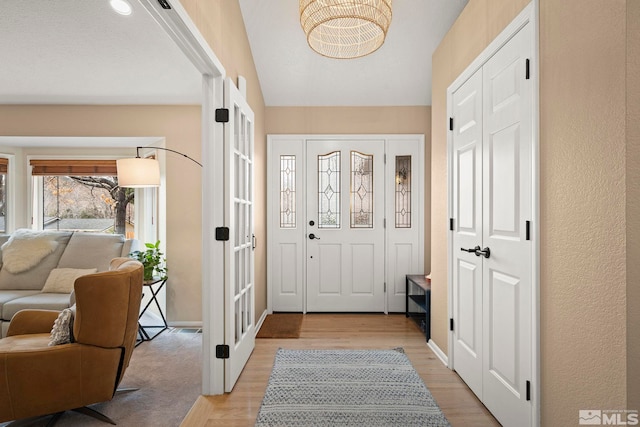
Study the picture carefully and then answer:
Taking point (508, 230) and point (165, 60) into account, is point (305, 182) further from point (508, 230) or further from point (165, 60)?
point (508, 230)

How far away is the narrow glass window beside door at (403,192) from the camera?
4.45 meters

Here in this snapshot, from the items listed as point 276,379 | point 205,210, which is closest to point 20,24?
point 205,210

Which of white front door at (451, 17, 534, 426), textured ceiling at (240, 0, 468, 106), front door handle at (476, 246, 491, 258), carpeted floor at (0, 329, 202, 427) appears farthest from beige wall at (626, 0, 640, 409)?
textured ceiling at (240, 0, 468, 106)

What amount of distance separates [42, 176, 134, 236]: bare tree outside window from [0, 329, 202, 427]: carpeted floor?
1.98 meters

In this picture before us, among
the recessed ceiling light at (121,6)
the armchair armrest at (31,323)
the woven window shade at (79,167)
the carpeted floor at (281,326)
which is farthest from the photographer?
the woven window shade at (79,167)

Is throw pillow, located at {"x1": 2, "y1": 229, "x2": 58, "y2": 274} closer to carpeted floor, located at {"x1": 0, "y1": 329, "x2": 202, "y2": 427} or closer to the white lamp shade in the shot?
the white lamp shade

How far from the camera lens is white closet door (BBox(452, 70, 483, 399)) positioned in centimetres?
238

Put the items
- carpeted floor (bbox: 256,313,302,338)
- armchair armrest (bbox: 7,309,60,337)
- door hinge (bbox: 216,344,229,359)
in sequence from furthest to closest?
carpeted floor (bbox: 256,313,302,338) < door hinge (bbox: 216,344,229,359) < armchair armrest (bbox: 7,309,60,337)

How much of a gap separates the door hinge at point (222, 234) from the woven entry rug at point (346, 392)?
1046 mm

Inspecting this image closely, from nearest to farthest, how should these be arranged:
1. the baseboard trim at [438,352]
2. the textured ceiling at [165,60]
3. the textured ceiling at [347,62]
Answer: the textured ceiling at [165,60] < the baseboard trim at [438,352] < the textured ceiling at [347,62]

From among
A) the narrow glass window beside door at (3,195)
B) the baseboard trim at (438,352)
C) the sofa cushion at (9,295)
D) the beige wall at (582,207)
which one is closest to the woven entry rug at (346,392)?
the baseboard trim at (438,352)

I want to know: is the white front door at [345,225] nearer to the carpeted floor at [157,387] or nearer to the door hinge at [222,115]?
the carpeted floor at [157,387]

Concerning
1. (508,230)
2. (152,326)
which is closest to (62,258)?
(152,326)

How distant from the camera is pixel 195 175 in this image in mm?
3846
